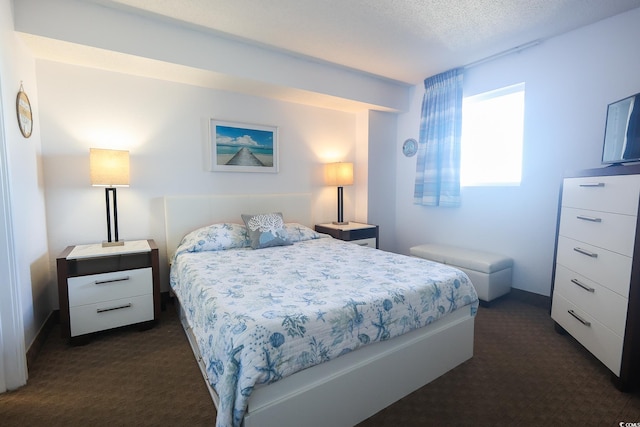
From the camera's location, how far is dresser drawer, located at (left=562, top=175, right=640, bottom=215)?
1.68 m

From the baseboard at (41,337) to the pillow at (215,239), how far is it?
106 centimetres

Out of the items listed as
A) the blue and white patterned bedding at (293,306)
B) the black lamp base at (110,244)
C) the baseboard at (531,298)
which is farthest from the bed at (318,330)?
the baseboard at (531,298)

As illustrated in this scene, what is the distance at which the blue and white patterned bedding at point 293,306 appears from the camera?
1.19 meters

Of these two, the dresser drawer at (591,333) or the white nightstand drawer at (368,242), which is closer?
the dresser drawer at (591,333)

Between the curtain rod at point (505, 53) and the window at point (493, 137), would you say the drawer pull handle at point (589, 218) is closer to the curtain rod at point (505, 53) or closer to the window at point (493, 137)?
the window at point (493, 137)

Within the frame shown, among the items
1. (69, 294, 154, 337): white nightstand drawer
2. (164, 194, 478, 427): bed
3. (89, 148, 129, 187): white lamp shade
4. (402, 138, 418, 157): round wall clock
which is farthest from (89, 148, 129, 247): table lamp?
(402, 138, 418, 157): round wall clock

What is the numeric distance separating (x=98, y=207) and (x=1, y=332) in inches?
50.1

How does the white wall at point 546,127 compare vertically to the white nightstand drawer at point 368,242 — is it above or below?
above

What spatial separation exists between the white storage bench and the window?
841 millimetres

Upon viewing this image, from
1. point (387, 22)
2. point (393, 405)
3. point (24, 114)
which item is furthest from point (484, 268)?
point (24, 114)

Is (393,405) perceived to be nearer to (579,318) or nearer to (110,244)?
(579,318)

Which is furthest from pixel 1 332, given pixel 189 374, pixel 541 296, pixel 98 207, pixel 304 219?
pixel 541 296

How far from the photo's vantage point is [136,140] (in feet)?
9.27

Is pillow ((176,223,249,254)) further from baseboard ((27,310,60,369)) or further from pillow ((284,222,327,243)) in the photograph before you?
baseboard ((27,310,60,369))
